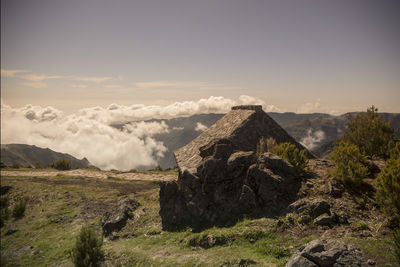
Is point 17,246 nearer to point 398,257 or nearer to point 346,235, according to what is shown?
point 346,235

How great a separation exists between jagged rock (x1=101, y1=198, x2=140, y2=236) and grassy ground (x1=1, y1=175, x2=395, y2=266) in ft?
2.45

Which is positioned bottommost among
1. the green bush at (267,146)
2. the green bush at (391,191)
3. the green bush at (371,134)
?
the green bush at (391,191)

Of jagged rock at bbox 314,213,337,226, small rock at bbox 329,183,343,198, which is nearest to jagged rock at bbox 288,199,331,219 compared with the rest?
jagged rock at bbox 314,213,337,226

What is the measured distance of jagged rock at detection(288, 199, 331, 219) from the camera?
555 inches

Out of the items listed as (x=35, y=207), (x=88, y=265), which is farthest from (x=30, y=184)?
(x=88, y=265)

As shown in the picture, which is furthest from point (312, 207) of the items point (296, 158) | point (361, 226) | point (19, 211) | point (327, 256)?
point (19, 211)

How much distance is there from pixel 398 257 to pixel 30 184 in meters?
47.1

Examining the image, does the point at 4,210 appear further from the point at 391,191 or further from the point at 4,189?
the point at 391,191

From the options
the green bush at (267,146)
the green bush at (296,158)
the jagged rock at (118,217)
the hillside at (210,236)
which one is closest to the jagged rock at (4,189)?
the hillside at (210,236)

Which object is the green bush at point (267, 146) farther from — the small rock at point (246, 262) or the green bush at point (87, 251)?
the green bush at point (87, 251)

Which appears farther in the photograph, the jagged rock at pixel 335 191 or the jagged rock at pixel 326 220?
the jagged rock at pixel 335 191

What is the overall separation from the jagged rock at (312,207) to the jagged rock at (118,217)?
15.8 m

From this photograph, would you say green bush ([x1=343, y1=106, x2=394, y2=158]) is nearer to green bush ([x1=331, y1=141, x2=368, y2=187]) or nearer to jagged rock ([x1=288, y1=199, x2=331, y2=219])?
green bush ([x1=331, y1=141, x2=368, y2=187])

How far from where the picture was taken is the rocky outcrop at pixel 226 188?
1653cm
